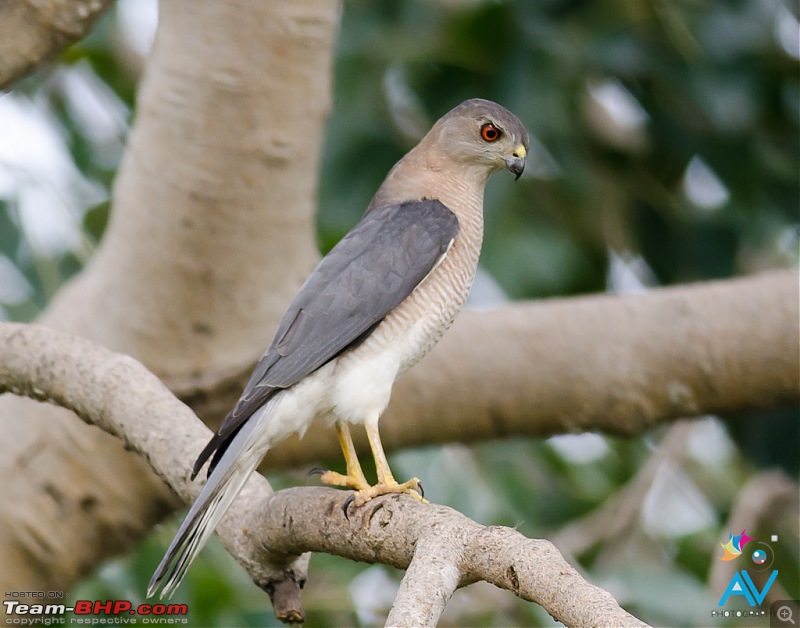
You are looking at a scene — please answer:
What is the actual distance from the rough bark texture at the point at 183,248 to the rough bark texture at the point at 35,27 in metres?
0.44

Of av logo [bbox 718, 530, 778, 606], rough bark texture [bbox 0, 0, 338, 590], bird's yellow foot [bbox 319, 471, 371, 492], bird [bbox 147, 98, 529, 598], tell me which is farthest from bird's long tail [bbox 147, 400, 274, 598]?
av logo [bbox 718, 530, 778, 606]

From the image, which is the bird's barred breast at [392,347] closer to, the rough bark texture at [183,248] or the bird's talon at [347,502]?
the bird's talon at [347,502]

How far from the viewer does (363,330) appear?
2.73 meters

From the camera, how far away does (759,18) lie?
4797 mm

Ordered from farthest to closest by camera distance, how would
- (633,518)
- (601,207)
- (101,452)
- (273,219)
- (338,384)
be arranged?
(601,207)
(633,518)
(101,452)
(273,219)
(338,384)

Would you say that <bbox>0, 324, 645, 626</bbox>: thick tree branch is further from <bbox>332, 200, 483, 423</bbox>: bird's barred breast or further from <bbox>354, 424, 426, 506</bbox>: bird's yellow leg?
<bbox>332, 200, 483, 423</bbox>: bird's barred breast

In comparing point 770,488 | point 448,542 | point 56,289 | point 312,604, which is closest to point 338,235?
point 56,289

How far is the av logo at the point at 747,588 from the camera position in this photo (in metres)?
4.25

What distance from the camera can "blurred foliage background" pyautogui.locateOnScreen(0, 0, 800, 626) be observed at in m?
4.57

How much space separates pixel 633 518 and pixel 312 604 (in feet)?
4.79

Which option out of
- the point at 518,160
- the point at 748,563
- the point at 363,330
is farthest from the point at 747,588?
the point at 363,330

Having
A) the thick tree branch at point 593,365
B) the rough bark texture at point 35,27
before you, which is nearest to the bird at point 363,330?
the thick tree branch at point 593,365

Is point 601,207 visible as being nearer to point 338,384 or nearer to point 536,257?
point 536,257

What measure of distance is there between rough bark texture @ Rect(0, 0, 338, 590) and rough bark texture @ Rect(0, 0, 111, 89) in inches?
17.2
